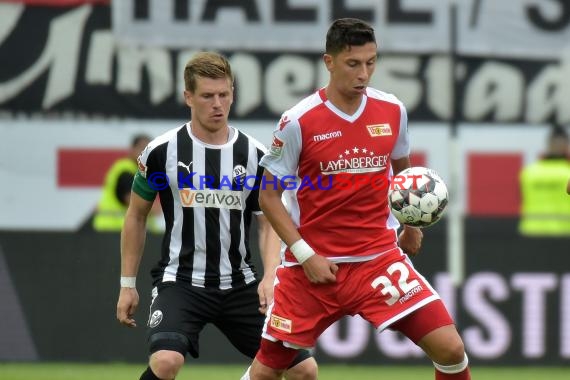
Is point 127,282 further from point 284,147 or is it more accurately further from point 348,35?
point 348,35

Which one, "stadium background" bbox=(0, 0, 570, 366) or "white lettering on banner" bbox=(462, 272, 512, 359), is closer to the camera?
"white lettering on banner" bbox=(462, 272, 512, 359)

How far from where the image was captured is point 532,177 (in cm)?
1293

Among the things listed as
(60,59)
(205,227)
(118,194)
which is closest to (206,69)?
(205,227)

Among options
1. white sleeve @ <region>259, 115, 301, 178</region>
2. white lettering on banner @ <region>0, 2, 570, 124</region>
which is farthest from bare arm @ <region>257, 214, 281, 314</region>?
white lettering on banner @ <region>0, 2, 570, 124</region>

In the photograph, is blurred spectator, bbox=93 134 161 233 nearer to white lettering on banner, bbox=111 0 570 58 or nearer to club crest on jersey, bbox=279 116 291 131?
white lettering on banner, bbox=111 0 570 58

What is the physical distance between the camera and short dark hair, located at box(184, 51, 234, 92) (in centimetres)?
670

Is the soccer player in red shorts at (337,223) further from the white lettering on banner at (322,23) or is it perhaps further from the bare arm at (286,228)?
the white lettering on banner at (322,23)

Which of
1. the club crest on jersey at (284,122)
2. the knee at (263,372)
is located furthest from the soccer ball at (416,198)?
the knee at (263,372)

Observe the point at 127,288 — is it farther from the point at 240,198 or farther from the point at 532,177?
the point at 532,177

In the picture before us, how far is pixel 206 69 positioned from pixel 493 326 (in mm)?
4896

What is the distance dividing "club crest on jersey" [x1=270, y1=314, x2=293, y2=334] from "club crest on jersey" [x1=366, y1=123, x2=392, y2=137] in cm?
102

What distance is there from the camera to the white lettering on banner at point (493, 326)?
10.7 meters


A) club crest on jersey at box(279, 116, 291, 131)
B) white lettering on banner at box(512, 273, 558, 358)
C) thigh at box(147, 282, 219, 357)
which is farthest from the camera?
white lettering on banner at box(512, 273, 558, 358)

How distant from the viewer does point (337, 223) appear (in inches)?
255
